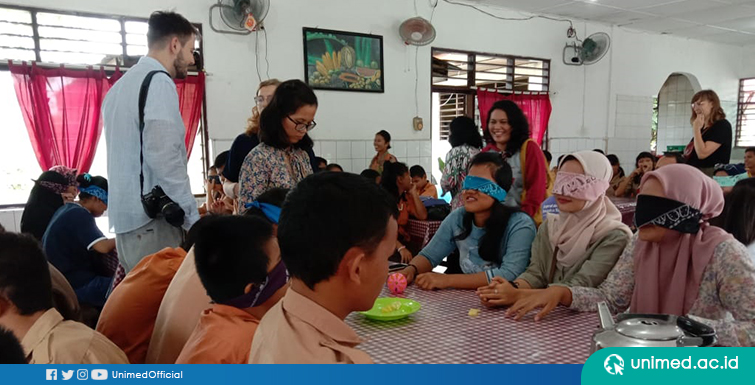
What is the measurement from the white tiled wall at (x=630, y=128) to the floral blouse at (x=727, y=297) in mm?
6919

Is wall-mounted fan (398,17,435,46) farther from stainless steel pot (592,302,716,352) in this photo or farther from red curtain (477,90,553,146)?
stainless steel pot (592,302,716,352)

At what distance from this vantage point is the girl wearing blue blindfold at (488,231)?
2.03 metres

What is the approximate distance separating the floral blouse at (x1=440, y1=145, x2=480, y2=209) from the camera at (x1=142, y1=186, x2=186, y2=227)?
1.95 meters

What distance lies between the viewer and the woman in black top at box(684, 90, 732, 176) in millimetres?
3930

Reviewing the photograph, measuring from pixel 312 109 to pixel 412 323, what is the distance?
4.02 ft

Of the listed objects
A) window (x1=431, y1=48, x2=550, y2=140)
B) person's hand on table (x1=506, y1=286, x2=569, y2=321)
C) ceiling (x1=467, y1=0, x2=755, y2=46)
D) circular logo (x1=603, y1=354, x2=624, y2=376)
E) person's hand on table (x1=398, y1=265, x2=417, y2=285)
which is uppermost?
ceiling (x1=467, y1=0, x2=755, y2=46)

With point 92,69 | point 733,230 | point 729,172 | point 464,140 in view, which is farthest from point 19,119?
point 729,172

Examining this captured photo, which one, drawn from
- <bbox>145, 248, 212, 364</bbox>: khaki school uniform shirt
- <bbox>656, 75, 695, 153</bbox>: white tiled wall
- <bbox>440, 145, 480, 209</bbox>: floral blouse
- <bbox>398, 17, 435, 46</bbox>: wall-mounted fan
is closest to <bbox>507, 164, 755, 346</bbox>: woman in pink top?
<bbox>145, 248, 212, 364</bbox>: khaki school uniform shirt

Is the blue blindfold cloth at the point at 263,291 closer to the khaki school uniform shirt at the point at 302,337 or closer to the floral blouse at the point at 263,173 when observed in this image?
the khaki school uniform shirt at the point at 302,337

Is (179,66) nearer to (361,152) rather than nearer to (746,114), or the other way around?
(361,152)


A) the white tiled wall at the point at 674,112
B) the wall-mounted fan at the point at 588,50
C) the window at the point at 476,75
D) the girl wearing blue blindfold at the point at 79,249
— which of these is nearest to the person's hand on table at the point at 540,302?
the girl wearing blue blindfold at the point at 79,249

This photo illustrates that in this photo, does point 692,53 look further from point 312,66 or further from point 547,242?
point 547,242

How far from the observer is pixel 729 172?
402 centimetres

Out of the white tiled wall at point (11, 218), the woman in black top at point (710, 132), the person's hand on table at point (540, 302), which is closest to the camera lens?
the person's hand on table at point (540, 302)
